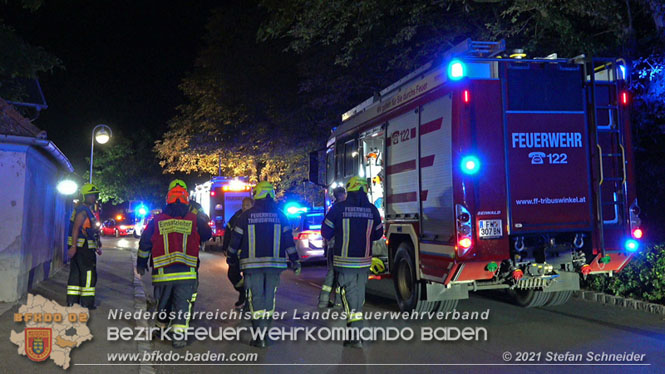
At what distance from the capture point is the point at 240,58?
30094mm

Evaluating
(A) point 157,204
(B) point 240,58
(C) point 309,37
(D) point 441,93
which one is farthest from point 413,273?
(A) point 157,204

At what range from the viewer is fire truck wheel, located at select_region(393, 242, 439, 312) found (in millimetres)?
8492

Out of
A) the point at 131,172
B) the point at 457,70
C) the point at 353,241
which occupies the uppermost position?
the point at 131,172

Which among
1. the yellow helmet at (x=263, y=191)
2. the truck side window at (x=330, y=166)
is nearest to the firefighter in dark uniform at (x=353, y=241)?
the yellow helmet at (x=263, y=191)

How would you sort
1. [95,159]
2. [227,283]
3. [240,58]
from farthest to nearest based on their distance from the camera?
[95,159] → [240,58] → [227,283]

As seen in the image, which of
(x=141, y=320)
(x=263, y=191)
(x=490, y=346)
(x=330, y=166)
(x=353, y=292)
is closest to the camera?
(x=490, y=346)

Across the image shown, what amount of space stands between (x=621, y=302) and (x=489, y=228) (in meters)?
3.57

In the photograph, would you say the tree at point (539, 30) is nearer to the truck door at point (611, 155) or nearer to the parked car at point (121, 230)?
the truck door at point (611, 155)

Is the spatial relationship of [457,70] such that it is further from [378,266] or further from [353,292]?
[378,266]

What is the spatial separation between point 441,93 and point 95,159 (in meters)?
53.5

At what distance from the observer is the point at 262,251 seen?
7.04 meters

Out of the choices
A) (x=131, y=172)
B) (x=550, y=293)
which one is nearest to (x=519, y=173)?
(x=550, y=293)

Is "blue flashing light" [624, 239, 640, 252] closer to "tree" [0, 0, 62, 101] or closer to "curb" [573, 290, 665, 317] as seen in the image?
"curb" [573, 290, 665, 317]

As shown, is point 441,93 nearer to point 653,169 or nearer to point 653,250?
point 653,250
